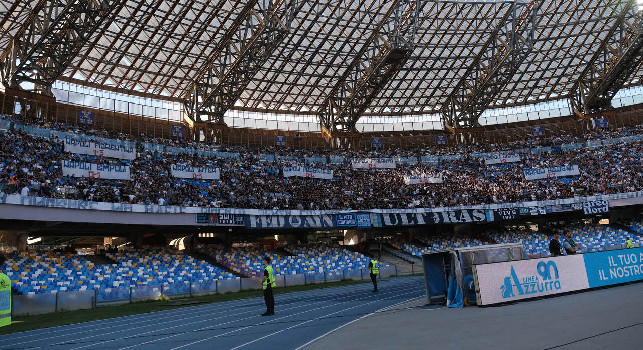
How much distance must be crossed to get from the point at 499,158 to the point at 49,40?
156ft

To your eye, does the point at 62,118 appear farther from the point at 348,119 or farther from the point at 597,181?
the point at 597,181

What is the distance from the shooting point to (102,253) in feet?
110

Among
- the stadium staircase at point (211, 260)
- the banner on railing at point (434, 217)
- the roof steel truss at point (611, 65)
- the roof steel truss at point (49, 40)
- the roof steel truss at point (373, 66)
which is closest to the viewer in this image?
the roof steel truss at point (49, 40)

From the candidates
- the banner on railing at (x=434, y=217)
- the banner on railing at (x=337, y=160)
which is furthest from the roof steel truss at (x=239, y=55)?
the banner on railing at (x=434, y=217)

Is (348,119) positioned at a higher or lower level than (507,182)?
higher

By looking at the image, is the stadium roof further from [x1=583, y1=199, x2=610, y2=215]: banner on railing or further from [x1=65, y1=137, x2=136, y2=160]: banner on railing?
[x1=583, y1=199, x2=610, y2=215]: banner on railing

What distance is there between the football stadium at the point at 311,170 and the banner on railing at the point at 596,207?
1.24 ft

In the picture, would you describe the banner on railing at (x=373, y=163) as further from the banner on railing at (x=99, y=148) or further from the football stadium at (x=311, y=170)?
the banner on railing at (x=99, y=148)

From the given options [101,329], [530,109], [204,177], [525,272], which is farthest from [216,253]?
[530,109]

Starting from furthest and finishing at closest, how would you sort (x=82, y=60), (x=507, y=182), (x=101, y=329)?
1. (x=507, y=182)
2. (x=82, y=60)
3. (x=101, y=329)

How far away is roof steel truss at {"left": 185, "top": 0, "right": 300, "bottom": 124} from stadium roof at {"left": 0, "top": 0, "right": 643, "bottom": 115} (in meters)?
1.14

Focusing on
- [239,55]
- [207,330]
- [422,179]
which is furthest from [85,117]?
[207,330]

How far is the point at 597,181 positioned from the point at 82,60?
5133 cm

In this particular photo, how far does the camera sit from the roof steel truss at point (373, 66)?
45.5 meters
